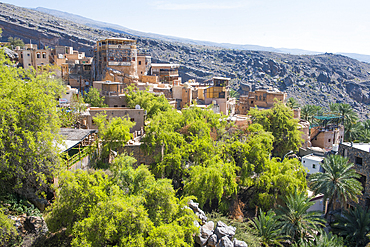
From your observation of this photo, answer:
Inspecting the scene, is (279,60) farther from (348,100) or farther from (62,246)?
(62,246)

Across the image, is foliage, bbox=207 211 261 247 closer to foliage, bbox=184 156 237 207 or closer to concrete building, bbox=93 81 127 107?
foliage, bbox=184 156 237 207

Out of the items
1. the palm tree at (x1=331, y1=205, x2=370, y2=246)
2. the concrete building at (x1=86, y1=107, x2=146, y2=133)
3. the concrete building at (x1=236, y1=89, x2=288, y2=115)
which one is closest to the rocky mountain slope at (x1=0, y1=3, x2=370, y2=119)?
the concrete building at (x1=236, y1=89, x2=288, y2=115)

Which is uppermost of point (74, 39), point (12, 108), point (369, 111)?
point (74, 39)

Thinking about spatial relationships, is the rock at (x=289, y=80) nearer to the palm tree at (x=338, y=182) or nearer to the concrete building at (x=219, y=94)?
the concrete building at (x=219, y=94)

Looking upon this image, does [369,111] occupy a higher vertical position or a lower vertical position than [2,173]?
lower

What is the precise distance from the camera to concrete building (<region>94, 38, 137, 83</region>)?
5288 cm

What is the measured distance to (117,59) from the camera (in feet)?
176

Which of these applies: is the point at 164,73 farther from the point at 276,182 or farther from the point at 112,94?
the point at 276,182

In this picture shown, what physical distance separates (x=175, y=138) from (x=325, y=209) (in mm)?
16009

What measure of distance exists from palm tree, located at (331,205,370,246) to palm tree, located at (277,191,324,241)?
108 inches

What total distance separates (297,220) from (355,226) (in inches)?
206

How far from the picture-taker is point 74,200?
56.0 ft

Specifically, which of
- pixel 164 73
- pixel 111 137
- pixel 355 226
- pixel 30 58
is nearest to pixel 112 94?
pixel 111 137

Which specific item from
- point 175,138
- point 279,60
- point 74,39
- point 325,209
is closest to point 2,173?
point 175,138
